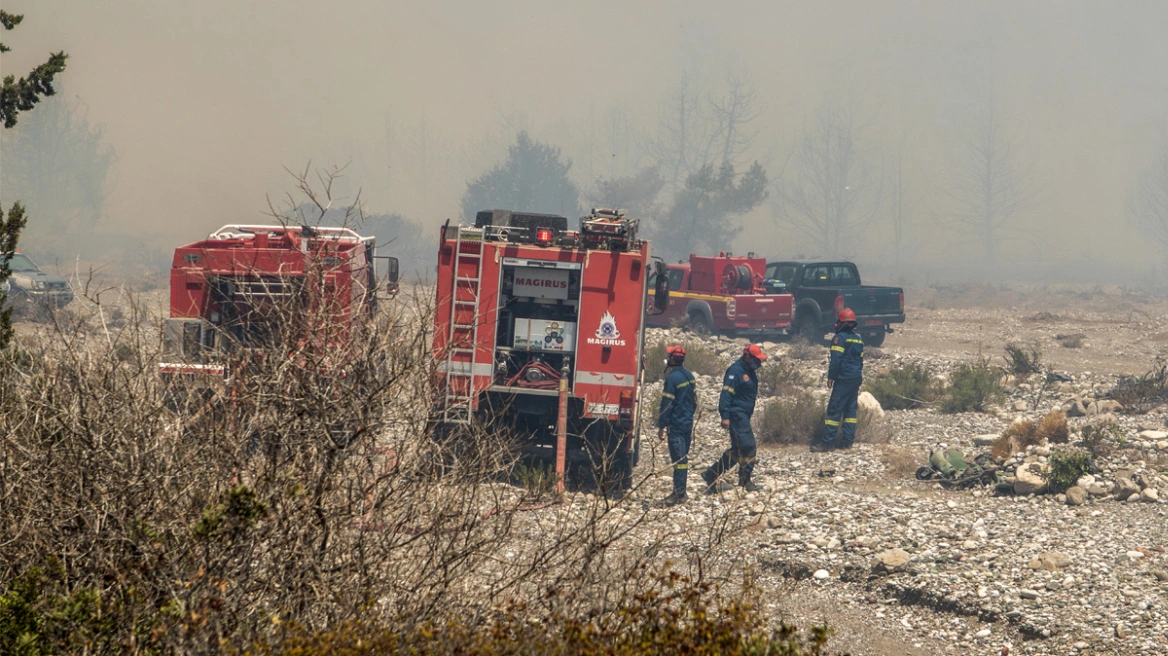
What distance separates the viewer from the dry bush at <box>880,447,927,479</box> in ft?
35.7

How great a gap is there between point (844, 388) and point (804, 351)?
8.25 metres

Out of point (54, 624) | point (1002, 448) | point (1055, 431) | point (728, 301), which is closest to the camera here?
point (54, 624)

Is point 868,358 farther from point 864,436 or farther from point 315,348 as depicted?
point 315,348

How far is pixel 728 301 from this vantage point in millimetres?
20906

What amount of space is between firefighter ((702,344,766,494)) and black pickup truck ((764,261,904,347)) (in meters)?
11.2

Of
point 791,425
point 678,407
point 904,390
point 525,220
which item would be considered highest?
point 525,220

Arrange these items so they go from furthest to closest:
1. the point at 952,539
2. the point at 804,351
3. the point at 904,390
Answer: the point at 804,351
the point at 904,390
the point at 952,539

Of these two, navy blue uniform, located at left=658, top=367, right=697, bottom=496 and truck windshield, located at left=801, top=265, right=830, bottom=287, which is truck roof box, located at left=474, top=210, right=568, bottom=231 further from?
truck windshield, located at left=801, top=265, right=830, bottom=287

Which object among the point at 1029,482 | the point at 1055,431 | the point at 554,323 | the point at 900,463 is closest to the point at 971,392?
the point at 1055,431

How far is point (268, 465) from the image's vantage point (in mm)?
4016

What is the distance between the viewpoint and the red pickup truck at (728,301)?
21094 millimetres

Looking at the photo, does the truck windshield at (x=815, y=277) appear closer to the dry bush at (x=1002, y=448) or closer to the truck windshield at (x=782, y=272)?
the truck windshield at (x=782, y=272)

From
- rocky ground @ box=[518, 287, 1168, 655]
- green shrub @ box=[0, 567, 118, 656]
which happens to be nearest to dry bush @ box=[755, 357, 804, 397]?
rocky ground @ box=[518, 287, 1168, 655]

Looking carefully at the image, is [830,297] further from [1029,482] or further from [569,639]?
[569,639]
